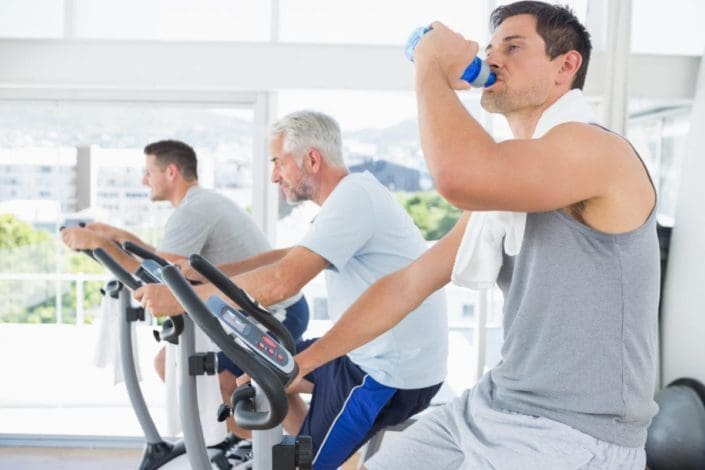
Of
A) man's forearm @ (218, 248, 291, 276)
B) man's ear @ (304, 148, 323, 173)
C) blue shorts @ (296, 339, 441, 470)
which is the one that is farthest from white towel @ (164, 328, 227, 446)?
man's ear @ (304, 148, 323, 173)

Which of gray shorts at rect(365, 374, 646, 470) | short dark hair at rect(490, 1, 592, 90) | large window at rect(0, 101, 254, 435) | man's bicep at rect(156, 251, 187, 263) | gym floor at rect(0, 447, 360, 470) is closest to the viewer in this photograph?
gray shorts at rect(365, 374, 646, 470)

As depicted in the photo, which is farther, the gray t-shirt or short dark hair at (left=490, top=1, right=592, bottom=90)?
the gray t-shirt

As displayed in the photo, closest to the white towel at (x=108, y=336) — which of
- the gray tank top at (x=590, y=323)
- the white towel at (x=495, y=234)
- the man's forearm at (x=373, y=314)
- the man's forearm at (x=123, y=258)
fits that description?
the man's forearm at (x=123, y=258)

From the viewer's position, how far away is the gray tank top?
1.32 m

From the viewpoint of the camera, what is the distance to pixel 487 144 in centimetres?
125

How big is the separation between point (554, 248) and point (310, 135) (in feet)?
4.24

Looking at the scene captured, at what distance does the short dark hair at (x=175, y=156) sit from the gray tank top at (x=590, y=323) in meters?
2.48

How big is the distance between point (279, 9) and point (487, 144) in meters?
3.11

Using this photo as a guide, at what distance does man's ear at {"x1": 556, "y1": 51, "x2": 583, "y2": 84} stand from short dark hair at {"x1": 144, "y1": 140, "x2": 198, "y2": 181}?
2.41m

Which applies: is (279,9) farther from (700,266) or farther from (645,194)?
(645,194)

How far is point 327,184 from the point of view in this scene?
99.1 inches

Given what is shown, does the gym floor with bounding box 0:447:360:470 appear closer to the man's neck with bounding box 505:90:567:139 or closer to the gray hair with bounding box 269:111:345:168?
the gray hair with bounding box 269:111:345:168

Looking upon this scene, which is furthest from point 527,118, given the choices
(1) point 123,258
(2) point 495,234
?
(1) point 123,258

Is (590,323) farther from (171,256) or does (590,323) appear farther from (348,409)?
(171,256)
